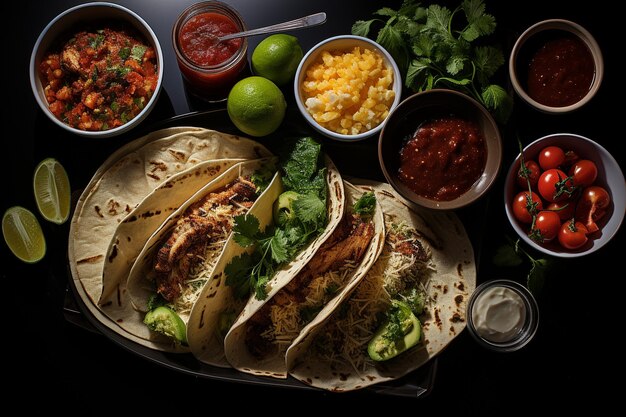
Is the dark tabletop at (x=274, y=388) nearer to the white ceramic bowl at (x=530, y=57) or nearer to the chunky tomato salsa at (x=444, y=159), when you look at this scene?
the white ceramic bowl at (x=530, y=57)

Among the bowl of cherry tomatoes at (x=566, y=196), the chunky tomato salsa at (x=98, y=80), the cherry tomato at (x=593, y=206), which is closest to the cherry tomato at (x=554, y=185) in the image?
the bowl of cherry tomatoes at (x=566, y=196)

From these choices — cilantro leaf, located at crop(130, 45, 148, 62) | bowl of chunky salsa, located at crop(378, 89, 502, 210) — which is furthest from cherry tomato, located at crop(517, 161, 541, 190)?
cilantro leaf, located at crop(130, 45, 148, 62)

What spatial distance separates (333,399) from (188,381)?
96 centimetres

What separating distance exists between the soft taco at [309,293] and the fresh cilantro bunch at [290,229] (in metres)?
0.12

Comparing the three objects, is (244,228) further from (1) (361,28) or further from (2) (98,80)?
(1) (361,28)

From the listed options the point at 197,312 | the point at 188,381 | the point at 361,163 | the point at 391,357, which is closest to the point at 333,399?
the point at 391,357

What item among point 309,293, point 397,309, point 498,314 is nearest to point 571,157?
point 498,314

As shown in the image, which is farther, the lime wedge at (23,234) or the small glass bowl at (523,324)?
the lime wedge at (23,234)

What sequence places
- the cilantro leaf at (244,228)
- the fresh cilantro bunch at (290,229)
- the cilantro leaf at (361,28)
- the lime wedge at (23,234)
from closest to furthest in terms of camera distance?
the cilantro leaf at (244,228), the fresh cilantro bunch at (290,229), the cilantro leaf at (361,28), the lime wedge at (23,234)

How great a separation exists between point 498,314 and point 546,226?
0.58 meters

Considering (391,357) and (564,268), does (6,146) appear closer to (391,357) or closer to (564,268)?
(391,357)

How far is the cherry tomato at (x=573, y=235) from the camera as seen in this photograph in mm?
3098

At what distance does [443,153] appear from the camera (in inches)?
120

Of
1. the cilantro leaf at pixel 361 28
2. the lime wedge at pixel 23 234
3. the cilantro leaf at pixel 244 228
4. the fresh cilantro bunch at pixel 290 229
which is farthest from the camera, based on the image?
the lime wedge at pixel 23 234
